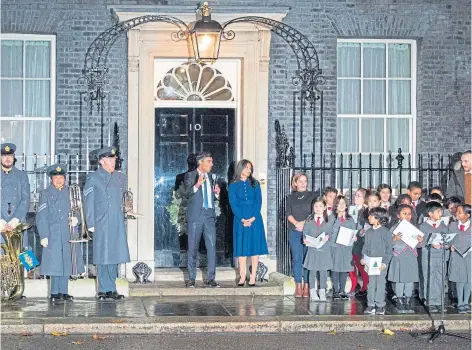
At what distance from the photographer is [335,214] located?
1486 cm

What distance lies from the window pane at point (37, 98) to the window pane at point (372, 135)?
16.3ft

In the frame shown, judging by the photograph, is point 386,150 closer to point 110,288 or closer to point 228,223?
point 228,223

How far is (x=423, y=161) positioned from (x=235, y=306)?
471 cm

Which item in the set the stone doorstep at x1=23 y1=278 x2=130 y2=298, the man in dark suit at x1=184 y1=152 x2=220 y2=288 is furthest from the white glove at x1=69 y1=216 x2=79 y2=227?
the man in dark suit at x1=184 y1=152 x2=220 y2=288

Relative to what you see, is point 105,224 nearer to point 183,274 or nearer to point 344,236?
point 183,274

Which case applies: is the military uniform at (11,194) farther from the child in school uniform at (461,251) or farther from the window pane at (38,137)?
the child in school uniform at (461,251)

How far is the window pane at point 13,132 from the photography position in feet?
54.3

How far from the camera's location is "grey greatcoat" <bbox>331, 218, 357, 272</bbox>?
14648 mm

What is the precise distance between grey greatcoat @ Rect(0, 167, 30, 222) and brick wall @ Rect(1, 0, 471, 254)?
1998mm

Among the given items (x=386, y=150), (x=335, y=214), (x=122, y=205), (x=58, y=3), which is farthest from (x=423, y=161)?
(x=58, y=3)

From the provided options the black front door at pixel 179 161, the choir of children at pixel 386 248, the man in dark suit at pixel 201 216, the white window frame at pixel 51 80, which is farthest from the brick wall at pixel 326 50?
the choir of children at pixel 386 248

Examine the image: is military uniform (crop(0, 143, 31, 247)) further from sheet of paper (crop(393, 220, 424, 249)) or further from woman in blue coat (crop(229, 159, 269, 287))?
sheet of paper (crop(393, 220, 424, 249))

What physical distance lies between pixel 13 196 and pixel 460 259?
5954 mm

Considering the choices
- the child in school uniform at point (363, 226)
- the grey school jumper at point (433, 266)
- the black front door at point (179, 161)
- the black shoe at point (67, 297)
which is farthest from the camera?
the black front door at point (179, 161)
